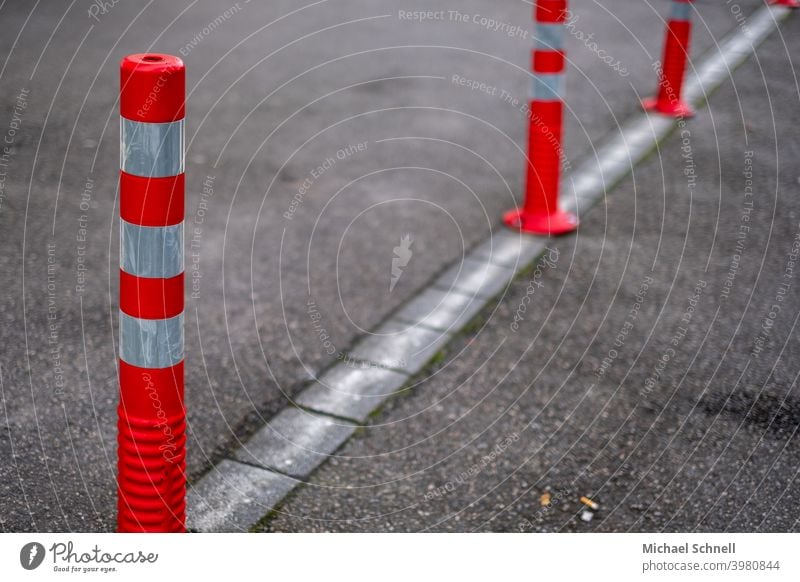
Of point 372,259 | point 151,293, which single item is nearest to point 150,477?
point 151,293

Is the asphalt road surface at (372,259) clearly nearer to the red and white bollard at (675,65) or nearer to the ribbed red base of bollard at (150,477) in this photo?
the red and white bollard at (675,65)

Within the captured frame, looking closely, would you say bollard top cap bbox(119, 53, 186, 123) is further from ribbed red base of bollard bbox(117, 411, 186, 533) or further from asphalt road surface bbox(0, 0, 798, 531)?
asphalt road surface bbox(0, 0, 798, 531)

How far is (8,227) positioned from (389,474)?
7.96ft

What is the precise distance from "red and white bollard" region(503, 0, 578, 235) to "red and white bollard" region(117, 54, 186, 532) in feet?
9.00

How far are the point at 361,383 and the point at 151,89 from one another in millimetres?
1760

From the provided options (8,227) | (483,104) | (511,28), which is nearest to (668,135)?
(483,104)

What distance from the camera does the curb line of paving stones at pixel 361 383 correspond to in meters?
3.08

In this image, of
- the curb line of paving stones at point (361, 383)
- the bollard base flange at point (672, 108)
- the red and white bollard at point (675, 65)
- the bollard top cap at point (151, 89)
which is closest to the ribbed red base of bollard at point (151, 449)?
the curb line of paving stones at point (361, 383)

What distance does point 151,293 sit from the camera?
7.71ft

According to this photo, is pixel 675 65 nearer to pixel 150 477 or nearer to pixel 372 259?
pixel 372 259

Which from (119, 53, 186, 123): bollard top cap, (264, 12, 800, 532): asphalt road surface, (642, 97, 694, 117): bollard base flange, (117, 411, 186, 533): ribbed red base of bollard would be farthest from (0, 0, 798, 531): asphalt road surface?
(119, 53, 186, 123): bollard top cap

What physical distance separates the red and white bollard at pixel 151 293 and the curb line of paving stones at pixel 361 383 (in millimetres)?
442
